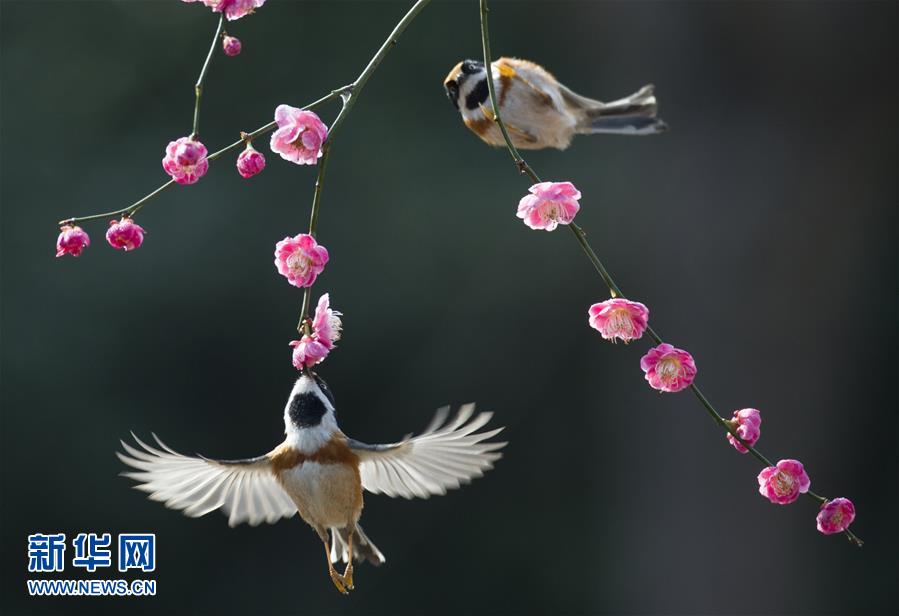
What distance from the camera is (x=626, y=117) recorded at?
2.26m

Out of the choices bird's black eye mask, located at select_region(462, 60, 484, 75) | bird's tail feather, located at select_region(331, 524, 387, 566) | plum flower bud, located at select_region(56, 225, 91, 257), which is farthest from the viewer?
bird's tail feather, located at select_region(331, 524, 387, 566)

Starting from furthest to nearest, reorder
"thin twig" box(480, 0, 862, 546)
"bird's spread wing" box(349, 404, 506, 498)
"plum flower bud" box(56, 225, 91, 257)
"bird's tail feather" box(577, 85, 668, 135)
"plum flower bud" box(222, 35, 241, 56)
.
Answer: "bird's tail feather" box(577, 85, 668, 135) < "bird's spread wing" box(349, 404, 506, 498) < "plum flower bud" box(222, 35, 241, 56) < "plum flower bud" box(56, 225, 91, 257) < "thin twig" box(480, 0, 862, 546)

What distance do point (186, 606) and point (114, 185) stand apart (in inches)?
73.5

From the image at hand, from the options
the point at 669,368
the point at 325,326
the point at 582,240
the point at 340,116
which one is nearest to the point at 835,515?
the point at 669,368

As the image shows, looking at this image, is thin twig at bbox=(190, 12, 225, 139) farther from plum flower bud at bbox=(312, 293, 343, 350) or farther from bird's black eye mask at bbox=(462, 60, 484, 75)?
bird's black eye mask at bbox=(462, 60, 484, 75)

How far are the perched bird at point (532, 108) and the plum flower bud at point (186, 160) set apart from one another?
0.52 metres

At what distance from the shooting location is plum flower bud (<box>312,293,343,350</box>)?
138 centimetres

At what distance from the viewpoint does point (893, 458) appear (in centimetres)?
521

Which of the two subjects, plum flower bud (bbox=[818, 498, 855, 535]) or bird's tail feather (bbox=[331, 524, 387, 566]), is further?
bird's tail feather (bbox=[331, 524, 387, 566])

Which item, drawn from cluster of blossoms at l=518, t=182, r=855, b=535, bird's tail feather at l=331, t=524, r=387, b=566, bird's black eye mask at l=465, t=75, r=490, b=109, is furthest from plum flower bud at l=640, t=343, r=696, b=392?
bird's tail feather at l=331, t=524, r=387, b=566

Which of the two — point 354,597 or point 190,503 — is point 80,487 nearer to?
point 354,597

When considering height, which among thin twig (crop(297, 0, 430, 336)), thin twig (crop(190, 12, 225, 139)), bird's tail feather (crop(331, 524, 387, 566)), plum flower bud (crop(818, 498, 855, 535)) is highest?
thin twig (crop(190, 12, 225, 139))

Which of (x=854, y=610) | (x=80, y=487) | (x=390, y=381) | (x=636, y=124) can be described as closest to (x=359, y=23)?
(x=390, y=381)

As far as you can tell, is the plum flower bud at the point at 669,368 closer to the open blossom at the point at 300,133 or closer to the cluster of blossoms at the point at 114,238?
the open blossom at the point at 300,133
